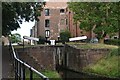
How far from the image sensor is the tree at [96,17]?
1095 inches

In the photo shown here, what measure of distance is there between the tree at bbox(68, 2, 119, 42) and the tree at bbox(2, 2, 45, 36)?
718cm

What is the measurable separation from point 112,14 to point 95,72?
21.0 feet

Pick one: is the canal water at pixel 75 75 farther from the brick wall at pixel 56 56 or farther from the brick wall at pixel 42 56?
the brick wall at pixel 42 56

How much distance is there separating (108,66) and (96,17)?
300 inches

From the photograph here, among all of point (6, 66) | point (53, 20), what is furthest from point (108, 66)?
point (53, 20)

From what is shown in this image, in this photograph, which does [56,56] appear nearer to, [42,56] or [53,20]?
[42,56]

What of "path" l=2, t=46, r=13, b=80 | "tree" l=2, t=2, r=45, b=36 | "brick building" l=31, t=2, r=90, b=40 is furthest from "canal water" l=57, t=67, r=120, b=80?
"brick building" l=31, t=2, r=90, b=40

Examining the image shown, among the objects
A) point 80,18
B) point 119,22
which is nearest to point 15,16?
point 119,22

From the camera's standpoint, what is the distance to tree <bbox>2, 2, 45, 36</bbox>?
1750cm

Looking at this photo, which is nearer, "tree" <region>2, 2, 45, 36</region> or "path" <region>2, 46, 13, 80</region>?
"path" <region>2, 46, 13, 80</region>

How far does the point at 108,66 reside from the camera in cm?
2266

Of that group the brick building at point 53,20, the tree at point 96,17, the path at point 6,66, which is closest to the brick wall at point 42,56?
the path at point 6,66

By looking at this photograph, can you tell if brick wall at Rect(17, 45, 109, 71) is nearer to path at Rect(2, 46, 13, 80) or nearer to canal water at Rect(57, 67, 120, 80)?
canal water at Rect(57, 67, 120, 80)

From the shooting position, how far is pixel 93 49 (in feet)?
78.4
